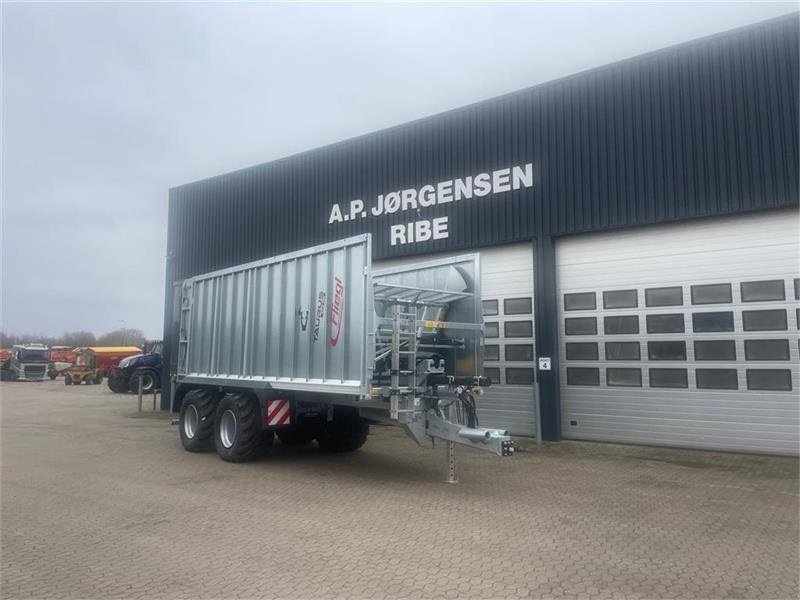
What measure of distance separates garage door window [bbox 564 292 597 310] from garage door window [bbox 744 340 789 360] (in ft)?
9.61

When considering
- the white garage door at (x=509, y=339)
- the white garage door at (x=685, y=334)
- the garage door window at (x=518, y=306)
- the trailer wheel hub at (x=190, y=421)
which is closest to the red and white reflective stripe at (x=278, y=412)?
the trailer wheel hub at (x=190, y=421)

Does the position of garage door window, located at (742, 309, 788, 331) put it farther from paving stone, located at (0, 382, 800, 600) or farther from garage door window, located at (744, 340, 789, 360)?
paving stone, located at (0, 382, 800, 600)

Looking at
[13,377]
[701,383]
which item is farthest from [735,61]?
[13,377]

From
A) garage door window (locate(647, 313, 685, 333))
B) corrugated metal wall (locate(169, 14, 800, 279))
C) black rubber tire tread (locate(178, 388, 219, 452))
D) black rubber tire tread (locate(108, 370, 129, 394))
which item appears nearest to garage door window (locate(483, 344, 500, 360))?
corrugated metal wall (locate(169, 14, 800, 279))

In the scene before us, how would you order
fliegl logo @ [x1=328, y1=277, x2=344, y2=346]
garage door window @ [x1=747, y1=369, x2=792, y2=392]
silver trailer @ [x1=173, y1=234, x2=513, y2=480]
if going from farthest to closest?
garage door window @ [x1=747, y1=369, x2=792, y2=392], fliegl logo @ [x1=328, y1=277, x2=344, y2=346], silver trailer @ [x1=173, y1=234, x2=513, y2=480]

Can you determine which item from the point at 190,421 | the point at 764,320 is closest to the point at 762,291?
the point at 764,320

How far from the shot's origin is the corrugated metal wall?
1078 cm

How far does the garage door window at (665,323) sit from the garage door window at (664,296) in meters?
0.25

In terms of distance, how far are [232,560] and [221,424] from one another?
5604 millimetres

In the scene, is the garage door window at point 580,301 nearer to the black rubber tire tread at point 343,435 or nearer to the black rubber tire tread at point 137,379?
the black rubber tire tread at point 343,435

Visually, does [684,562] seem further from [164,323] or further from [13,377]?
[13,377]

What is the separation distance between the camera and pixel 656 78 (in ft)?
39.0

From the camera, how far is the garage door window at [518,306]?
13383mm

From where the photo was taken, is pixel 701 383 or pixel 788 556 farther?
pixel 701 383
